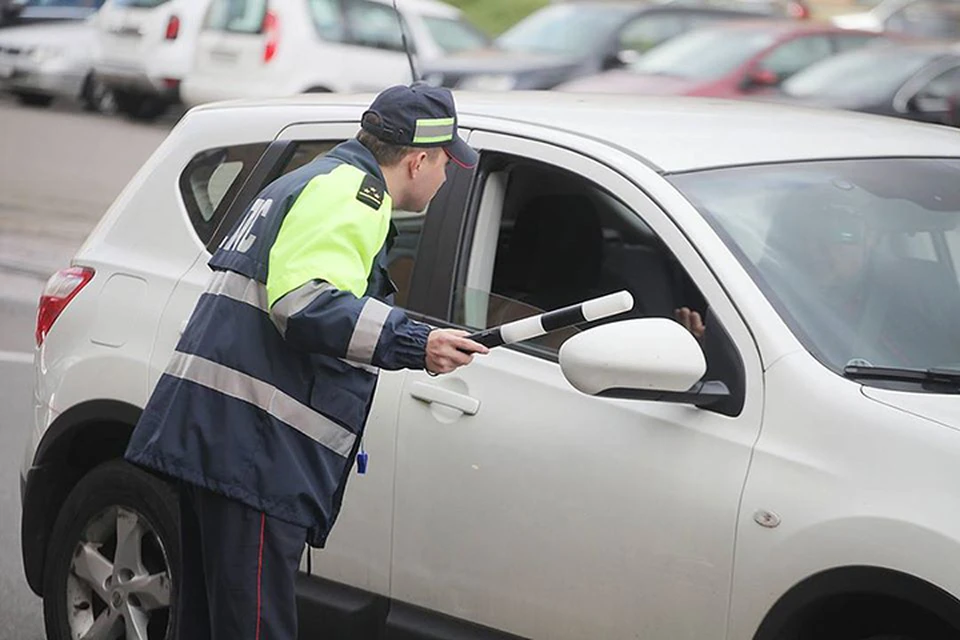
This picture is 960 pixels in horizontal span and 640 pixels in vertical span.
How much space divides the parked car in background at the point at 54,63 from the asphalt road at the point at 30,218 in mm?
310

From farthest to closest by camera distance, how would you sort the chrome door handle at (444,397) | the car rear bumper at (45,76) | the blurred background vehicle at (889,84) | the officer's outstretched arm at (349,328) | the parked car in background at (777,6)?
the parked car in background at (777,6) < the car rear bumper at (45,76) < the blurred background vehicle at (889,84) < the chrome door handle at (444,397) < the officer's outstretched arm at (349,328)

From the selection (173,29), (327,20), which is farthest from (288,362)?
(173,29)

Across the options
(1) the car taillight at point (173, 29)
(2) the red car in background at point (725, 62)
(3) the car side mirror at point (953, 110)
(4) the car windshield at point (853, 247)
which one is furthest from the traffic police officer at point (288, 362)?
(1) the car taillight at point (173, 29)

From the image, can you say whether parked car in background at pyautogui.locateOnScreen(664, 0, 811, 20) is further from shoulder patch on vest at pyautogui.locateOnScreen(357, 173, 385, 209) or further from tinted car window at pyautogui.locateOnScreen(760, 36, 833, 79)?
shoulder patch on vest at pyautogui.locateOnScreen(357, 173, 385, 209)

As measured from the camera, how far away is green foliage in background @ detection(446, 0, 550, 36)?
31984mm

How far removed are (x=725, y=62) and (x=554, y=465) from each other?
44.6 ft

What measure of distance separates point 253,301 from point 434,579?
853mm

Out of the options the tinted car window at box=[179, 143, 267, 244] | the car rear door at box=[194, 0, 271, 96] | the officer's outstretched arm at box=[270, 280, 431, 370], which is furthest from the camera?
the car rear door at box=[194, 0, 271, 96]

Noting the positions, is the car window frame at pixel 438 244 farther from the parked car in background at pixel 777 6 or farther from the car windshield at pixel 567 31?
the parked car in background at pixel 777 6

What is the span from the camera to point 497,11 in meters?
32.6

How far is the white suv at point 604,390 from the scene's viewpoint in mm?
3320

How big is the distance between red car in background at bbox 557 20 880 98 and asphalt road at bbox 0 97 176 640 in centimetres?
464

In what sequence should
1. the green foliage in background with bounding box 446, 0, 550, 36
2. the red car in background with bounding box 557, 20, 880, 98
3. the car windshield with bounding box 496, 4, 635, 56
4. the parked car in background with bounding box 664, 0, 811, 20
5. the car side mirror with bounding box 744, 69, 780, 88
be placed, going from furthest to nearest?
the green foliage in background with bounding box 446, 0, 550, 36 < the parked car in background with bounding box 664, 0, 811, 20 < the car windshield with bounding box 496, 4, 635, 56 < the car side mirror with bounding box 744, 69, 780, 88 < the red car in background with bounding box 557, 20, 880, 98

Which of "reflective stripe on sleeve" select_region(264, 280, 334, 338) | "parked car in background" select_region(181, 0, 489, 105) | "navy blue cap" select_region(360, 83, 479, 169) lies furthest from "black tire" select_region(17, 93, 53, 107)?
"reflective stripe on sleeve" select_region(264, 280, 334, 338)
